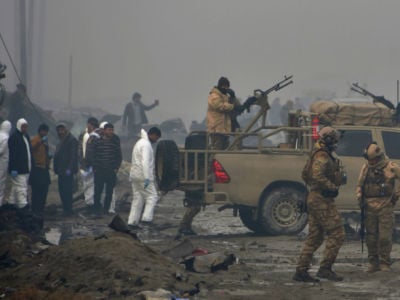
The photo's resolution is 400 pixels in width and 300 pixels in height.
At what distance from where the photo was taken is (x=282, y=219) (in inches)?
659

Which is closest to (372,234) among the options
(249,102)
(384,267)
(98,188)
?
(384,267)

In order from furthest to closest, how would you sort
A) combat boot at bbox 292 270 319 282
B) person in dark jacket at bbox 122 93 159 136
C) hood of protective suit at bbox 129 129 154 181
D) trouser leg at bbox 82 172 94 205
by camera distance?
person in dark jacket at bbox 122 93 159 136 → trouser leg at bbox 82 172 94 205 → hood of protective suit at bbox 129 129 154 181 → combat boot at bbox 292 270 319 282

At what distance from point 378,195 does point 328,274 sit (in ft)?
4.81

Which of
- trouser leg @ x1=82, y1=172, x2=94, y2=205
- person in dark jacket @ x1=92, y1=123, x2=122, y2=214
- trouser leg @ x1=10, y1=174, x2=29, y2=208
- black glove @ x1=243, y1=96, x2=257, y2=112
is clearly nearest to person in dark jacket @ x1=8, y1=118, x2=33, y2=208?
trouser leg @ x1=10, y1=174, x2=29, y2=208

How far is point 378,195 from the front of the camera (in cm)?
1283

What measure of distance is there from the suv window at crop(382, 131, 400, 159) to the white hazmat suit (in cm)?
401

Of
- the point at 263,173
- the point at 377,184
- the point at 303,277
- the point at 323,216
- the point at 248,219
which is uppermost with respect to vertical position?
the point at 263,173

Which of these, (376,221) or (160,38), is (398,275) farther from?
(160,38)

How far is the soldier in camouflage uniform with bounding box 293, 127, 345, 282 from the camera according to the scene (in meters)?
11.9

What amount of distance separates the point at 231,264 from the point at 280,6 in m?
43.8

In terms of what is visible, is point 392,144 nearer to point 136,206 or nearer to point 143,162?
point 143,162

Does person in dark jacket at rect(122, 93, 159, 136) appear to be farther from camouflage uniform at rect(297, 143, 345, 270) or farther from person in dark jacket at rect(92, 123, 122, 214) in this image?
camouflage uniform at rect(297, 143, 345, 270)

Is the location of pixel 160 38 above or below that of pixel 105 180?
above

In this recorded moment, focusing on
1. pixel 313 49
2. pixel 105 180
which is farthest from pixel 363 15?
pixel 105 180
